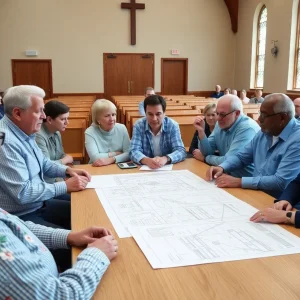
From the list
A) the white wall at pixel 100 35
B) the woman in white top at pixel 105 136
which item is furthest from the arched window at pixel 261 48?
the woman in white top at pixel 105 136

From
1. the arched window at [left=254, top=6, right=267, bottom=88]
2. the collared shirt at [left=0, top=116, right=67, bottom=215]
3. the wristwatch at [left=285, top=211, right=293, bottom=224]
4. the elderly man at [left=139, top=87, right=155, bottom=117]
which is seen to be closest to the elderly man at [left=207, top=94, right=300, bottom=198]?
the wristwatch at [left=285, top=211, right=293, bottom=224]

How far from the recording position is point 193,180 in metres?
2.36

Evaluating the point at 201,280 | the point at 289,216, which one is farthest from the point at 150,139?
the point at 201,280

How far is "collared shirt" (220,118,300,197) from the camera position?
222 centimetres

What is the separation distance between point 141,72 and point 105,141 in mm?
11535

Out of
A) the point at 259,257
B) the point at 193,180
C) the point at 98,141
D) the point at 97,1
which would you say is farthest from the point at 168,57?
the point at 259,257

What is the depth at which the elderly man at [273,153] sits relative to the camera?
2.21 meters

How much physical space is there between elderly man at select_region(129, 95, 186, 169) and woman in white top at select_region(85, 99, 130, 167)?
0.57 feet

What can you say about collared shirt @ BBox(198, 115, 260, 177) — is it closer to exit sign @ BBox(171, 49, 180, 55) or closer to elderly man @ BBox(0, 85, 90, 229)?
elderly man @ BBox(0, 85, 90, 229)

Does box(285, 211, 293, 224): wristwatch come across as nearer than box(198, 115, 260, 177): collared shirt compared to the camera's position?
Yes

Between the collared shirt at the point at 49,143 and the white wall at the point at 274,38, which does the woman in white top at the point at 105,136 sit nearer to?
the collared shirt at the point at 49,143

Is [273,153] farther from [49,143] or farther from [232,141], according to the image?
[49,143]

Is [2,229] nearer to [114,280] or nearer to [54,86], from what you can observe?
[114,280]

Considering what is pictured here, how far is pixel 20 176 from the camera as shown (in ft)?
6.68
